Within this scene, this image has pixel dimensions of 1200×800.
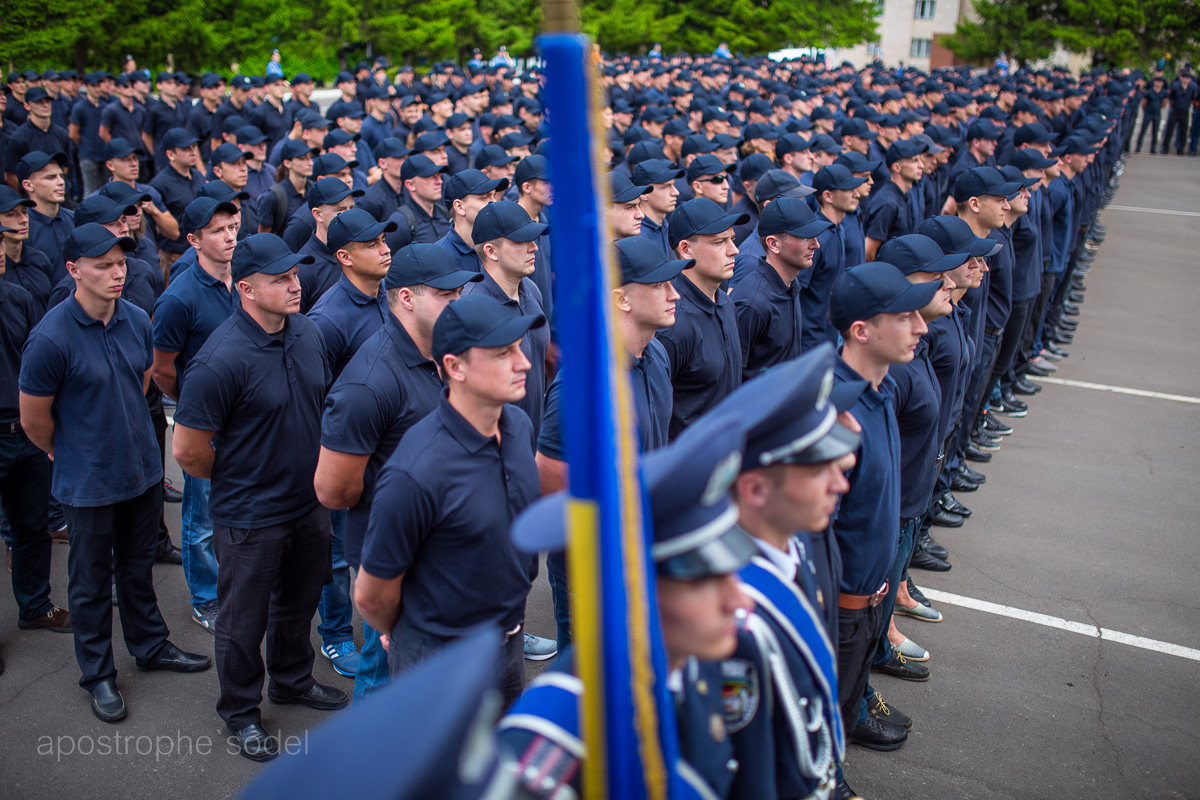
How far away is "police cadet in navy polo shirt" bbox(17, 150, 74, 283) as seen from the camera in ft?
22.5

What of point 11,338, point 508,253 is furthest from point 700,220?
point 11,338

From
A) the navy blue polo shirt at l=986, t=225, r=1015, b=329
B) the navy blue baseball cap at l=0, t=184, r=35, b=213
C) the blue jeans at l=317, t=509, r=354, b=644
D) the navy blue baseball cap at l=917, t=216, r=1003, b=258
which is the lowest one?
the blue jeans at l=317, t=509, r=354, b=644

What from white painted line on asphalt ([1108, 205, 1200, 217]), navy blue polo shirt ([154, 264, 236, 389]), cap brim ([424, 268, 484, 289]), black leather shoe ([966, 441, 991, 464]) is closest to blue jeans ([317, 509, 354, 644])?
navy blue polo shirt ([154, 264, 236, 389])

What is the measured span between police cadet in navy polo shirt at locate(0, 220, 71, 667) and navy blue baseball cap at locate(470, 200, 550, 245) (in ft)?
8.87

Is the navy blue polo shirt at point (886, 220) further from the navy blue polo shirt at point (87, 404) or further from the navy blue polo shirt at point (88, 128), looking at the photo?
the navy blue polo shirt at point (88, 128)

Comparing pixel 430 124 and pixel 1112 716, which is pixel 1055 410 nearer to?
pixel 1112 716

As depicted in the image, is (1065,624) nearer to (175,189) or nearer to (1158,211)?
(175,189)

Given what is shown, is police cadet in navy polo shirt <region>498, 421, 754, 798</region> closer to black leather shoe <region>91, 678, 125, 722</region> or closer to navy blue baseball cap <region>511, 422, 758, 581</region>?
navy blue baseball cap <region>511, 422, 758, 581</region>

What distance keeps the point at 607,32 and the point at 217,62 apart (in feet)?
53.8

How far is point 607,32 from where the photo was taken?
123ft

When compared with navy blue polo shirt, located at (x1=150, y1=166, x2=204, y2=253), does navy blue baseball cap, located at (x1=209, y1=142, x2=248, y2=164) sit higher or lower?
higher

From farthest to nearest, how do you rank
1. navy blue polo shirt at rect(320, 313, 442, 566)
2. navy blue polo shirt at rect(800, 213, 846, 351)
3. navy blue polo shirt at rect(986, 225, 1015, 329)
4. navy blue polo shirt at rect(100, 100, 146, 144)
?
navy blue polo shirt at rect(100, 100, 146, 144), navy blue polo shirt at rect(986, 225, 1015, 329), navy blue polo shirt at rect(800, 213, 846, 351), navy blue polo shirt at rect(320, 313, 442, 566)

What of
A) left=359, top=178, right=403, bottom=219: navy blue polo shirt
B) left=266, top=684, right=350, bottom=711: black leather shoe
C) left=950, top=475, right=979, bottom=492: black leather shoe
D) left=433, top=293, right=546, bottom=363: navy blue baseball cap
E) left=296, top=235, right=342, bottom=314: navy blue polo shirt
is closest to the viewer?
left=433, top=293, right=546, bottom=363: navy blue baseball cap

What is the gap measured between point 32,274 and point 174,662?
2937 millimetres
